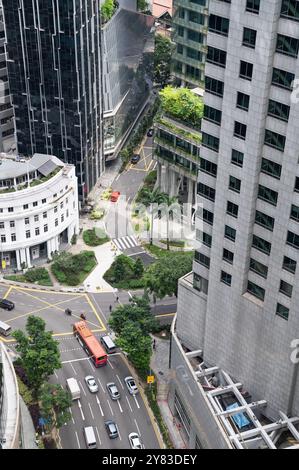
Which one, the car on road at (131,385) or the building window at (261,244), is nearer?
the building window at (261,244)

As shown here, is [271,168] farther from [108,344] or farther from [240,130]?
[108,344]

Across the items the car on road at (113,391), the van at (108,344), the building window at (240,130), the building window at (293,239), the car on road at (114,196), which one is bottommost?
the car on road at (113,391)

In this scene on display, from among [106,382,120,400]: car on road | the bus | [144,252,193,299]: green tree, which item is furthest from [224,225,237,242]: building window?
the bus

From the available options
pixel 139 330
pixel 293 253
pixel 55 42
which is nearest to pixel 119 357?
pixel 139 330

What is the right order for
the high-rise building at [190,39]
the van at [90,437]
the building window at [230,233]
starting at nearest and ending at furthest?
the building window at [230,233], the van at [90,437], the high-rise building at [190,39]

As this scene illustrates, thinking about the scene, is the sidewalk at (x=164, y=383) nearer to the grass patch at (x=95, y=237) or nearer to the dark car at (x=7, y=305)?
the dark car at (x=7, y=305)

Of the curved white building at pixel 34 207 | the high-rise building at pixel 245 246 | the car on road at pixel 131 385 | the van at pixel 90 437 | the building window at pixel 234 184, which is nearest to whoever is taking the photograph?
the high-rise building at pixel 245 246

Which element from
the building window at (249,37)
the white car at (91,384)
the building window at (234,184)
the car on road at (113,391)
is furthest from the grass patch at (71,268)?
the building window at (249,37)

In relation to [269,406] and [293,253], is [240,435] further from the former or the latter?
[293,253]
